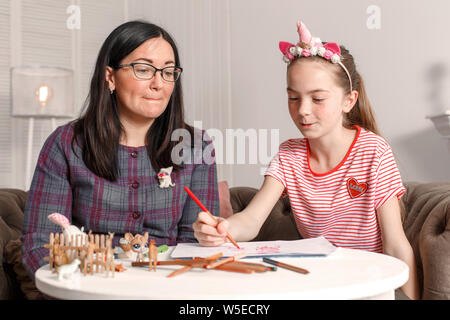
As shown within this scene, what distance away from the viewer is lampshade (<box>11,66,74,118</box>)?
3.12 meters

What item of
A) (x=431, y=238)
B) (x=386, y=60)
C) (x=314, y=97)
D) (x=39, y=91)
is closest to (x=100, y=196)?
(x=314, y=97)

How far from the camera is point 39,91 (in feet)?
10.3

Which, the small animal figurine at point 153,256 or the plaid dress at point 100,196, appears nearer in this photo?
the small animal figurine at point 153,256

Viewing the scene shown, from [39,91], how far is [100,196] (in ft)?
6.61

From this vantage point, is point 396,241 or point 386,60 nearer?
point 396,241

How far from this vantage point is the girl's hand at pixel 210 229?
3.65 ft

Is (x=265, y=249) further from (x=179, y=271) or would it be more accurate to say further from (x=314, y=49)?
(x=314, y=49)

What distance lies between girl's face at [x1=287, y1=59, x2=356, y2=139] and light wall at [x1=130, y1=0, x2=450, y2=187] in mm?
1359

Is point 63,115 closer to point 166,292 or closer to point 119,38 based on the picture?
point 119,38
